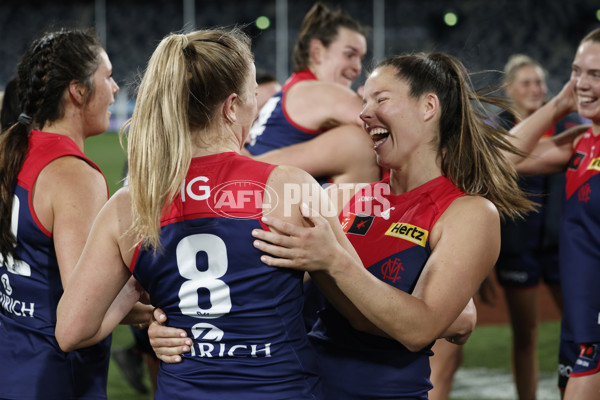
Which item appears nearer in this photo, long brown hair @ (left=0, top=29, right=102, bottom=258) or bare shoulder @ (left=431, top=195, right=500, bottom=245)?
bare shoulder @ (left=431, top=195, right=500, bottom=245)

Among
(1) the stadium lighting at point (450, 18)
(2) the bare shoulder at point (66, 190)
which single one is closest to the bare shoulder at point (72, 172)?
(2) the bare shoulder at point (66, 190)

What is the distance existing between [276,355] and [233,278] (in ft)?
0.77

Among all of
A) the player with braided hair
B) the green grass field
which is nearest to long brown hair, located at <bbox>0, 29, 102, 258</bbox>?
the player with braided hair

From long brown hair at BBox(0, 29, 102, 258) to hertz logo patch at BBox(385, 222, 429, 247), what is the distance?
132 cm

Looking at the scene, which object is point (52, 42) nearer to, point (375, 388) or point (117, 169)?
point (375, 388)

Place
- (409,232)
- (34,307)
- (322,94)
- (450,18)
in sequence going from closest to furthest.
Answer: (409,232), (34,307), (322,94), (450,18)

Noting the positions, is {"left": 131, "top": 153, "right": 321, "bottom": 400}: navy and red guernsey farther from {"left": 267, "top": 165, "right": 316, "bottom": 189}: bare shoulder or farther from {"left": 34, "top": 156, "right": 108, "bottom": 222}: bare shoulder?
{"left": 34, "top": 156, "right": 108, "bottom": 222}: bare shoulder

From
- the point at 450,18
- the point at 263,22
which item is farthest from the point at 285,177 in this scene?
the point at 263,22

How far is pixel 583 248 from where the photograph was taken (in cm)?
303

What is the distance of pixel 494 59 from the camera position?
1073 inches

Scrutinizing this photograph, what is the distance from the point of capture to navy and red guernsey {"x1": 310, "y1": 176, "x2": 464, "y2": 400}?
2135 millimetres

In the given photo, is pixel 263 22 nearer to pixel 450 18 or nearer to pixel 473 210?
pixel 450 18

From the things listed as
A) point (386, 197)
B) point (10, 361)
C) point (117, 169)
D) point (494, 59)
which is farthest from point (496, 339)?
point (494, 59)

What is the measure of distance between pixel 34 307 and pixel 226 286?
1.08 m
